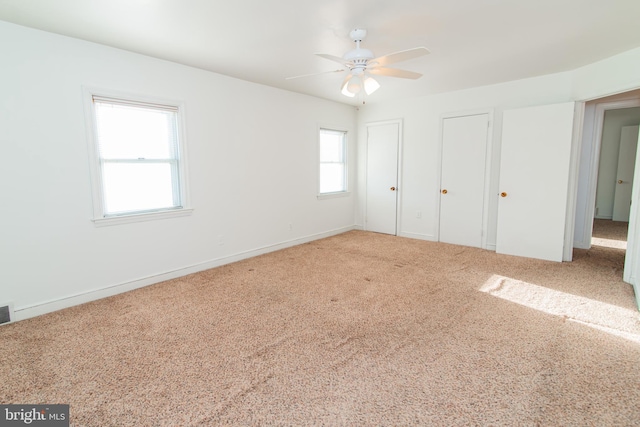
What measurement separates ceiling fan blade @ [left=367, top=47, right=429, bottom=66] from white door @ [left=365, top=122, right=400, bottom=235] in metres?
3.10

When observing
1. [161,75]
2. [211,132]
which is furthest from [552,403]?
[161,75]

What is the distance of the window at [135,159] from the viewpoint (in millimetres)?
3078

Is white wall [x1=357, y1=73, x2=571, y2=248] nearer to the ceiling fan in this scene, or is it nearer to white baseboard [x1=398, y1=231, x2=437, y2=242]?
white baseboard [x1=398, y1=231, x2=437, y2=242]

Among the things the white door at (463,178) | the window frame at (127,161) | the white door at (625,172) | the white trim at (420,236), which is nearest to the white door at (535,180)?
the white door at (463,178)

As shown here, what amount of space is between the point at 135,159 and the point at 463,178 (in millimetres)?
4690

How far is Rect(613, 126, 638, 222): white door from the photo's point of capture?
6455mm

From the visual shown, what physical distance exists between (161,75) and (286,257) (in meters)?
2.80

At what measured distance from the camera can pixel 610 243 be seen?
495cm

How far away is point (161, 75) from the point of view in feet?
11.2

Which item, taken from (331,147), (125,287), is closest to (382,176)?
(331,147)

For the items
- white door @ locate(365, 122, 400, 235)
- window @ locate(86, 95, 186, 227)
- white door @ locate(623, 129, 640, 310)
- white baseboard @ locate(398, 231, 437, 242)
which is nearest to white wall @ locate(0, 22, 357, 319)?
window @ locate(86, 95, 186, 227)

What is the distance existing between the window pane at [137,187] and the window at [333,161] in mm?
2812

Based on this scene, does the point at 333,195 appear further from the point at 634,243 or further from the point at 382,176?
the point at 634,243

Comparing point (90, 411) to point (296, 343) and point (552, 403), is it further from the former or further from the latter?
point (552, 403)
